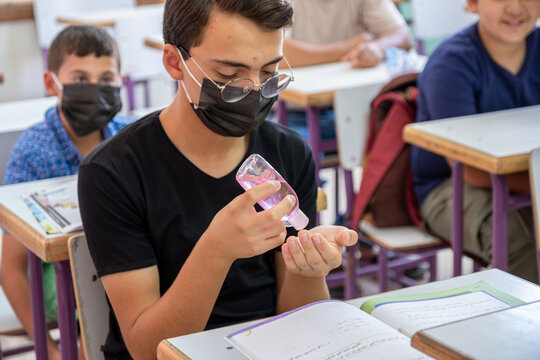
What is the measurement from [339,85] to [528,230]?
982 mm

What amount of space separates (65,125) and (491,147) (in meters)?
1.17

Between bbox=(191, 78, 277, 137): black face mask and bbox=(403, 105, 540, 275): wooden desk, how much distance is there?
0.79 meters

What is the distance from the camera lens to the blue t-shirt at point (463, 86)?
2.50 m

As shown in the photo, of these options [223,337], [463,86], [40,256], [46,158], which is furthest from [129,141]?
[463,86]

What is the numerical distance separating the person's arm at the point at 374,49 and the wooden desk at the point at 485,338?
2.52 meters

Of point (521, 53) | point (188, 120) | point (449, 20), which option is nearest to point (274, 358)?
point (188, 120)

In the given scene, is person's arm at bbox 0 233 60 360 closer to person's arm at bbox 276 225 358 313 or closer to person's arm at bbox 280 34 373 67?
person's arm at bbox 276 225 358 313

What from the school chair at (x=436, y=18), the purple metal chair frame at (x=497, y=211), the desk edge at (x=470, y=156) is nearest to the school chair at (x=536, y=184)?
the desk edge at (x=470, y=156)

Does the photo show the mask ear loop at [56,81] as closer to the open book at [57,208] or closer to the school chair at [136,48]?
the open book at [57,208]

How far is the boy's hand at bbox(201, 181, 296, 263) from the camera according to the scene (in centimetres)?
113

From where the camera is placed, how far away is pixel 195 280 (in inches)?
51.7

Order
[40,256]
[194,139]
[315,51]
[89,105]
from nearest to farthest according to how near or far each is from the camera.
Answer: [194,139] < [40,256] < [89,105] < [315,51]

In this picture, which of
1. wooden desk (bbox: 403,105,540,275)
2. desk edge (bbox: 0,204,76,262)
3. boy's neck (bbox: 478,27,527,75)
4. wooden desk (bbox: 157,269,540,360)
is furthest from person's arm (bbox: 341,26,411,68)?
wooden desk (bbox: 157,269,540,360)

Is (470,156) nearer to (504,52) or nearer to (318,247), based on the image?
(504,52)
